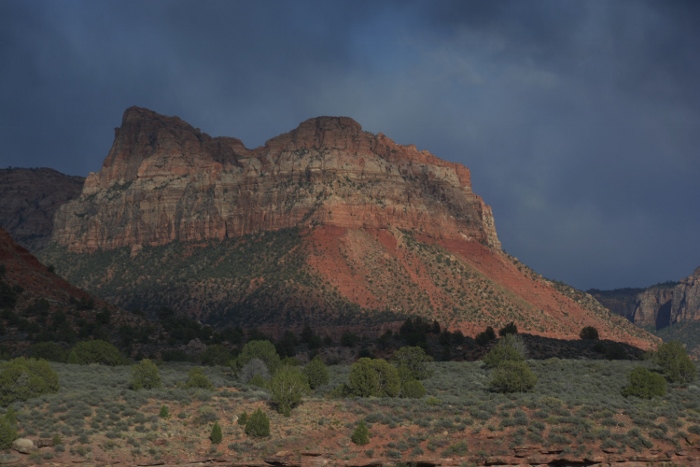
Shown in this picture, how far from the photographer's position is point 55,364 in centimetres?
6656

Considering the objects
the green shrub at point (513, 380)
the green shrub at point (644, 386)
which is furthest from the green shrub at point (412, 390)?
the green shrub at point (644, 386)

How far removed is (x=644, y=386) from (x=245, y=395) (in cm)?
2649

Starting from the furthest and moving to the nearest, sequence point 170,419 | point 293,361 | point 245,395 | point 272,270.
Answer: point 272,270
point 293,361
point 245,395
point 170,419

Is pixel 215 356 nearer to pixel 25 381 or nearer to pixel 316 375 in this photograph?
pixel 316 375

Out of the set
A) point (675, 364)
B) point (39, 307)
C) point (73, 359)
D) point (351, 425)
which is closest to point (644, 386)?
point (675, 364)

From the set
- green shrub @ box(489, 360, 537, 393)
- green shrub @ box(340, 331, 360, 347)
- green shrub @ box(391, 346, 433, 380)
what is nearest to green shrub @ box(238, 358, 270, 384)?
green shrub @ box(391, 346, 433, 380)

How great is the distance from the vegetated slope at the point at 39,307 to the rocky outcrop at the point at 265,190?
184 ft

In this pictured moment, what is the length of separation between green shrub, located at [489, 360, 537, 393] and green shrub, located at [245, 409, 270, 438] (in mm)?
18811

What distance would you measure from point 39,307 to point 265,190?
73.5m

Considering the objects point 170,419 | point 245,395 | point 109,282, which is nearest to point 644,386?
point 245,395

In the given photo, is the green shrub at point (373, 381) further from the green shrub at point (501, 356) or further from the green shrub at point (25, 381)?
the green shrub at point (25, 381)

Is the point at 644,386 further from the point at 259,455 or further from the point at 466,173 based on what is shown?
the point at 466,173

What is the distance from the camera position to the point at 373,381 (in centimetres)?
5822

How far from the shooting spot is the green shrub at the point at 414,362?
67625mm
